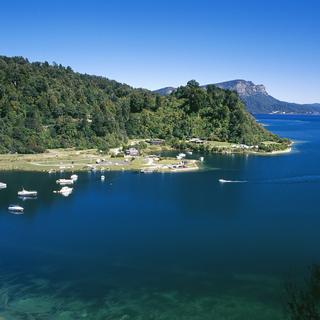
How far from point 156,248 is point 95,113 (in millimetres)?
68099

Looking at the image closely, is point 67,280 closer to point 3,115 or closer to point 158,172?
point 158,172

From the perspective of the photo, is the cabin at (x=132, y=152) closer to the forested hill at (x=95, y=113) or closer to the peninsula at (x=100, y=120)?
the peninsula at (x=100, y=120)

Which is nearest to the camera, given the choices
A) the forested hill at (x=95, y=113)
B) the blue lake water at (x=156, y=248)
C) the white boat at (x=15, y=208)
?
the blue lake water at (x=156, y=248)

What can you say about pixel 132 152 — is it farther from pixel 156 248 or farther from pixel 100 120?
pixel 156 248

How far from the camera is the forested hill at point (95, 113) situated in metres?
91.1

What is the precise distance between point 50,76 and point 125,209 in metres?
71.7

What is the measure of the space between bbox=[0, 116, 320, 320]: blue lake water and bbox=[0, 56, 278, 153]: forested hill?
28.3 m

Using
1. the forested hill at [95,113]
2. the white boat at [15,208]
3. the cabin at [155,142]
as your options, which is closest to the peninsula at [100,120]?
the forested hill at [95,113]

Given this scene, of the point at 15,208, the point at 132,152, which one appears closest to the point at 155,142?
the point at 132,152

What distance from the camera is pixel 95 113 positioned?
10138 centimetres

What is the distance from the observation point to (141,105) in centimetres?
11438

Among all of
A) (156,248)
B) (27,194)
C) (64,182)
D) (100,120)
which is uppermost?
(100,120)

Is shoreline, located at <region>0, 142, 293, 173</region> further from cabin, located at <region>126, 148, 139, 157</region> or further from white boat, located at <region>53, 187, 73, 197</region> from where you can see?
white boat, located at <region>53, 187, 73, 197</region>

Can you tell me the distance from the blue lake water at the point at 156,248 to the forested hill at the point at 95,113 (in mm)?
28283
